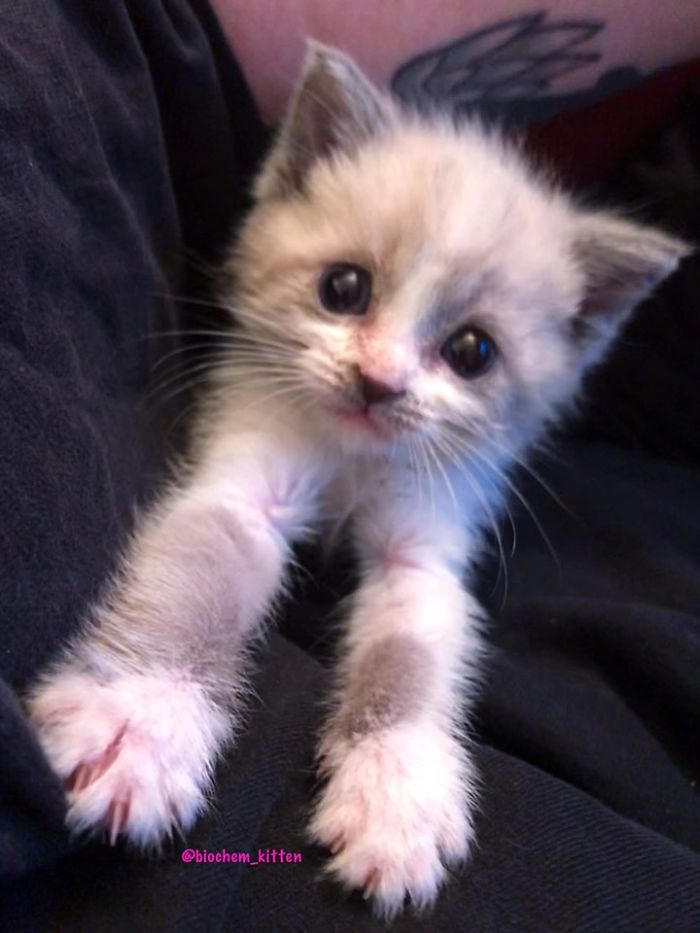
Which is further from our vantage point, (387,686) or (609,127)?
(609,127)

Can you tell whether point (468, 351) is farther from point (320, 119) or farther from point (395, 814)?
point (395, 814)

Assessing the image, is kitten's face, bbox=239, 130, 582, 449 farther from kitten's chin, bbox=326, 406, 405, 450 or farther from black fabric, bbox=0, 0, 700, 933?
black fabric, bbox=0, 0, 700, 933

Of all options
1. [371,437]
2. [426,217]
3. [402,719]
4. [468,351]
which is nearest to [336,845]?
[402,719]

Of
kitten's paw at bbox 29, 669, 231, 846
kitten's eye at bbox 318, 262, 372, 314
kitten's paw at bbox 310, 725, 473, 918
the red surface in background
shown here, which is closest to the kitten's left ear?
the red surface in background

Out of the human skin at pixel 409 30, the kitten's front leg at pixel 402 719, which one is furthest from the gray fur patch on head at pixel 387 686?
the human skin at pixel 409 30

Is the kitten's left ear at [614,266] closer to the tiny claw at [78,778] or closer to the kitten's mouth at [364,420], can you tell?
the kitten's mouth at [364,420]

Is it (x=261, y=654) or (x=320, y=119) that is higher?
(x=320, y=119)
